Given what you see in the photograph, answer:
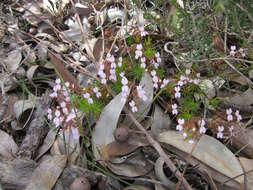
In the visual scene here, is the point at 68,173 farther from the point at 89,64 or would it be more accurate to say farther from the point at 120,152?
the point at 89,64

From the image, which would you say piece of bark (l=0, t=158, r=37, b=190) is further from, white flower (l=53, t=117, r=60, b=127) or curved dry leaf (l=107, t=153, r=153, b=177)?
curved dry leaf (l=107, t=153, r=153, b=177)

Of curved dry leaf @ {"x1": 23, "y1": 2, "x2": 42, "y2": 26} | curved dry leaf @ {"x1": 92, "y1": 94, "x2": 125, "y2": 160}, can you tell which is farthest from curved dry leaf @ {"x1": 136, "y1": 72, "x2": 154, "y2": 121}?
curved dry leaf @ {"x1": 23, "y1": 2, "x2": 42, "y2": 26}

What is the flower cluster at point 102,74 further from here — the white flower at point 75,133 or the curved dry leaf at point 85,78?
the white flower at point 75,133

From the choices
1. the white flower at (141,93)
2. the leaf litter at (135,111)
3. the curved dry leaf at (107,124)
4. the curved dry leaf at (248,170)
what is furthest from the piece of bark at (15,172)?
the curved dry leaf at (248,170)

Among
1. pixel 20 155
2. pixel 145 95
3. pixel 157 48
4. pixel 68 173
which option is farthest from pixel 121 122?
pixel 157 48

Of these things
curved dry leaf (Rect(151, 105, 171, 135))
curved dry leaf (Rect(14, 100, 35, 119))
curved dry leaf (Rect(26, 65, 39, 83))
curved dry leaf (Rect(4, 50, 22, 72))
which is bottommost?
curved dry leaf (Rect(151, 105, 171, 135))
